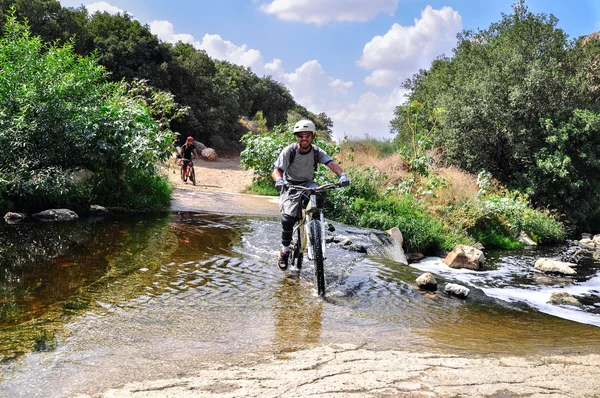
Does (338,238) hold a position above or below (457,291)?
above

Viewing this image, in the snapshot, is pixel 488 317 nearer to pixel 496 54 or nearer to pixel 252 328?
pixel 252 328

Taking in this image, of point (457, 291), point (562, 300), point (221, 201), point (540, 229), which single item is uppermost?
point (540, 229)

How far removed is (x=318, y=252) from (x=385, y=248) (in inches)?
208

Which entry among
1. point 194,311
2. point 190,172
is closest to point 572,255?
point 190,172

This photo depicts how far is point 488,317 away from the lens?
221 inches

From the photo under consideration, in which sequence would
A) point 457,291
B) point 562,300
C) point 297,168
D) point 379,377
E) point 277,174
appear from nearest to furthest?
1. point 379,377
2. point 277,174
3. point 297,168
4. point 457,291
5. point 562,300

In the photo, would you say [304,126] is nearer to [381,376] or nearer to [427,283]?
[427,283]

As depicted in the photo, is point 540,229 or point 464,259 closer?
point 464,259

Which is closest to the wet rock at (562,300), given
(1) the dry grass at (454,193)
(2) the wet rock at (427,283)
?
(2) the wet rock at (427,283)

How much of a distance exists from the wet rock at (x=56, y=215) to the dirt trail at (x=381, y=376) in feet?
25.6

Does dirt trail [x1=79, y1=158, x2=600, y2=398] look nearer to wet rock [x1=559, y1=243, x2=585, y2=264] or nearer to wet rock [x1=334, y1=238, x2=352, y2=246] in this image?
wet rock [x1=334, y1=238, x2=352, y2=246]

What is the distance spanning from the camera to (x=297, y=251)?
21.9 feet

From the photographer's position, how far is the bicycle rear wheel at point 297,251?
6434mm

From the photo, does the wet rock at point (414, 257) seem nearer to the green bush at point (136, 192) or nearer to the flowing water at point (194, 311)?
the flowing water at point (194, 311)
